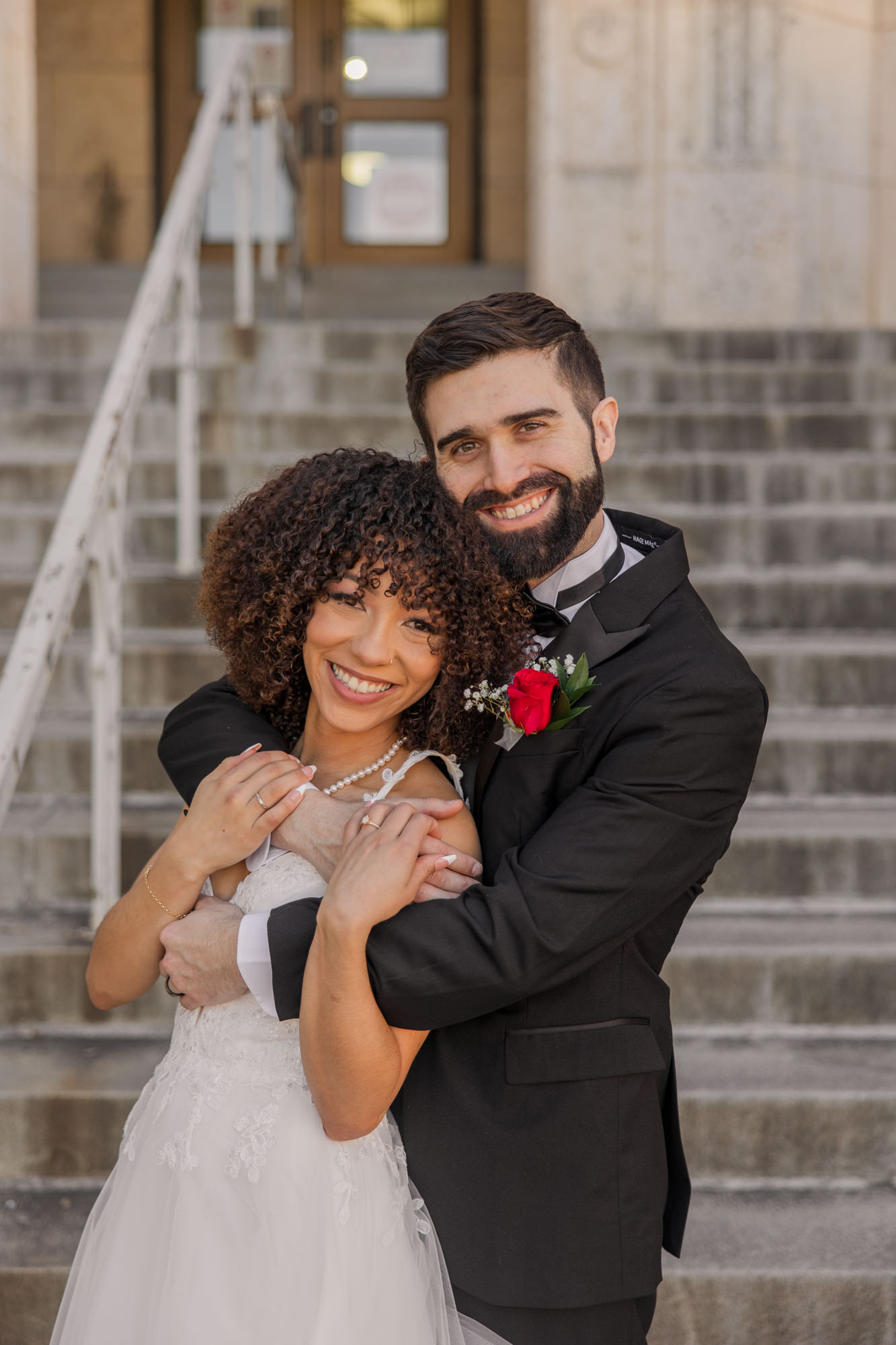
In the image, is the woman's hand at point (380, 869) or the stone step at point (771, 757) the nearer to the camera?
the woman's hand at point (380, 869)

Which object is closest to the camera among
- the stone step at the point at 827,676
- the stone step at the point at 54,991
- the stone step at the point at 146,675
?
the stone step at the point at 54,991

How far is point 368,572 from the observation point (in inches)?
66.8

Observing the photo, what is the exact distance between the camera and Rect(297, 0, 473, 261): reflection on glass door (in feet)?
29.0

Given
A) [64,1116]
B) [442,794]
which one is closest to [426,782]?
[442,794]

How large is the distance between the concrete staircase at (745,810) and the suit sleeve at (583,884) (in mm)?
1178

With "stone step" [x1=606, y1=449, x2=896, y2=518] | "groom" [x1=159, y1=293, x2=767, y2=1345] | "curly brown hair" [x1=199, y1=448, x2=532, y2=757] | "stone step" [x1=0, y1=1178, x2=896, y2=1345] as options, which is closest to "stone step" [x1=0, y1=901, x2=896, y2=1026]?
"stone step" [x1=0, y1=1178, x2=896, y2=1345]

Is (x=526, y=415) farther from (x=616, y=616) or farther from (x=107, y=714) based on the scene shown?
(x=107, y=714)

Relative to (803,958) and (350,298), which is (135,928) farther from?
(350,298)

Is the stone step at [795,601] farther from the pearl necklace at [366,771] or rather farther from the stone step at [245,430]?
the pearl necklace at [366,771]

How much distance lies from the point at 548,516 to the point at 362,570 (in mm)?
368

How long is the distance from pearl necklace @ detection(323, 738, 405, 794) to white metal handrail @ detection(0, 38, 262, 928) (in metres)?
0.57

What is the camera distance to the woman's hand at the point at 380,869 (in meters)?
1.50

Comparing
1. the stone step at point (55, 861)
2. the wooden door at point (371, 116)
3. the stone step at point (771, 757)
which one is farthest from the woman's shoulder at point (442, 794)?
the wooden door at point (371, 116)

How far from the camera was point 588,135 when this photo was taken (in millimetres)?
6391
